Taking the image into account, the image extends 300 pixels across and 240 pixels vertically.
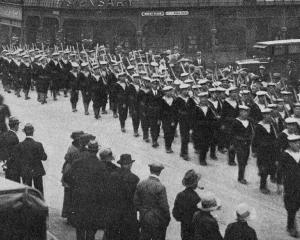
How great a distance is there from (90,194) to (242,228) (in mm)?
2447

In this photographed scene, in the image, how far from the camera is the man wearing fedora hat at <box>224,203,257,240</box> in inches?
267

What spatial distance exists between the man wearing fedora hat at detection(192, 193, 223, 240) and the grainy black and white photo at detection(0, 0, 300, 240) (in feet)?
0.05

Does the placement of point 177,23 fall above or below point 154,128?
above

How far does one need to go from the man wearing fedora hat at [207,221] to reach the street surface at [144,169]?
9.10ft

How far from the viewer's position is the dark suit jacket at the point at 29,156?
1021 centimetres

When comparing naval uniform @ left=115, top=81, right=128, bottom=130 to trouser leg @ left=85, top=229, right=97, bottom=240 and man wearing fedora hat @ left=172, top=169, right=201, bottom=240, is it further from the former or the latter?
Answer: man wearing fedora hat @ left=172, top=169, right=201, bottom=240

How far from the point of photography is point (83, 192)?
27.4ft

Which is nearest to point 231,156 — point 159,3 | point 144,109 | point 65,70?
point 144,109

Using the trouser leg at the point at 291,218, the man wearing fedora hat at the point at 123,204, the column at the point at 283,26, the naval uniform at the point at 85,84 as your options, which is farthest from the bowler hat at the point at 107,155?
the column at the point at 283,26

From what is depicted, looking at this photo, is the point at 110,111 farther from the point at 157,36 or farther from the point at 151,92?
the point at 157,36

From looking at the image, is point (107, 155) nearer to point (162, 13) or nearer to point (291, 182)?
point (291, 182)

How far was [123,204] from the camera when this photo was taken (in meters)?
8.32

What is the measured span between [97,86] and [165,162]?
A: 4.51m

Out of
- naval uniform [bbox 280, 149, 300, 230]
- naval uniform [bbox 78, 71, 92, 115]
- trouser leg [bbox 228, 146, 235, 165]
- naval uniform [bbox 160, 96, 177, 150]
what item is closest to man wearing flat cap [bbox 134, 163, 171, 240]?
naval uniform [bbox 280, 149, 300, 230]
